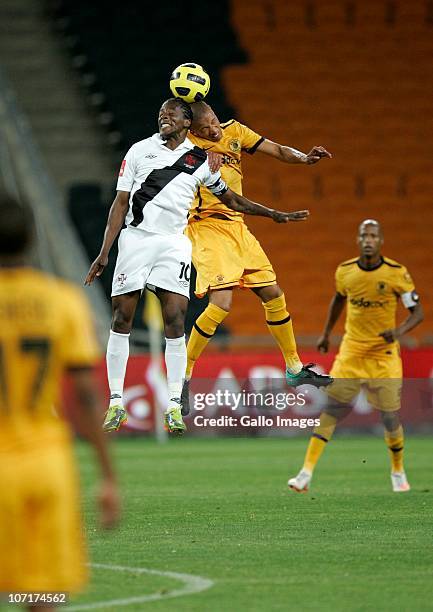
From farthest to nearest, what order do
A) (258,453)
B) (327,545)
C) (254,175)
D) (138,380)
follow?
1. (254,175)
2. (138,380)
3. (258,453)
4. (327,545)

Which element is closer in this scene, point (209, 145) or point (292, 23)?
point (209, 145)

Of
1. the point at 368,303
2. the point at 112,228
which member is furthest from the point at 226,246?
the point at 368,303

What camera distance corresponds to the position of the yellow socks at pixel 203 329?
11172mm

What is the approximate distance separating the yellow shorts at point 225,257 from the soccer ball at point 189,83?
132 centimetres

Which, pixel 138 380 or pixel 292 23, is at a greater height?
pixel 292 23

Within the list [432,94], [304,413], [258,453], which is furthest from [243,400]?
[432,94]

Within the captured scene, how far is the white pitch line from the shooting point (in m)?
6.66

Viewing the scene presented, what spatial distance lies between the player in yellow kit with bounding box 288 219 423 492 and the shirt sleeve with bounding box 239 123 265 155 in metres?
2.84

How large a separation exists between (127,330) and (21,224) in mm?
5978

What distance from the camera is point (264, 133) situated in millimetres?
25750

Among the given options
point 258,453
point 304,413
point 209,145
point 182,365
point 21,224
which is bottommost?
point 258,453

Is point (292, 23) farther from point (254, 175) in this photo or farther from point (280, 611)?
point (280, 611)

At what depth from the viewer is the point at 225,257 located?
11.1 metres

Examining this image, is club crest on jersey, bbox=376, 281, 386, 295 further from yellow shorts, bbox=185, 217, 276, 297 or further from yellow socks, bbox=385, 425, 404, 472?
yellow shorts, bbox=185, 217, 276, 297
